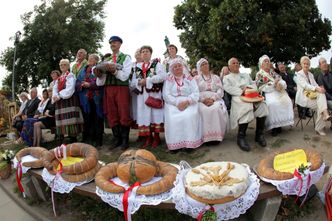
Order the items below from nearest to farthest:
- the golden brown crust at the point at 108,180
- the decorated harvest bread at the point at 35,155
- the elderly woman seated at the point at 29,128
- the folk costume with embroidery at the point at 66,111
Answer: the golden brown crust at the point at 108,180 → the decorated harvest bread at the point at 35,155 → the folk costume with embroidery at the point at 66,111 → the elderly woman seated at the point at 29,128

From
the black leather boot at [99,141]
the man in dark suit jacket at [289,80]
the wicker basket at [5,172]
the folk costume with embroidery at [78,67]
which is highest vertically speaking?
the folk costume with embroidery at [78,67]

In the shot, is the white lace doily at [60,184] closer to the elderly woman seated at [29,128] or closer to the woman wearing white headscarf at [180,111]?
the woman wearing white headscarf at [180,111]

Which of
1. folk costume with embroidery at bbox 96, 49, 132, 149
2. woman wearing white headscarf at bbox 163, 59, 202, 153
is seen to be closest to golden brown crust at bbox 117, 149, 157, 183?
woman wearing white headscarf at bbox 163, 59, 202, 153

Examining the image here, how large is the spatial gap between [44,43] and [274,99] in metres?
23.2

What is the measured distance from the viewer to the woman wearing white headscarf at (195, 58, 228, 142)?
5.98 metres

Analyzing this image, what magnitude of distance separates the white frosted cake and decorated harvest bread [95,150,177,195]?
248 millimetres

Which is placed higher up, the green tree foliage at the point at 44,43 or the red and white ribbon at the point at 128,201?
the green tree foliage at the point at 44,43

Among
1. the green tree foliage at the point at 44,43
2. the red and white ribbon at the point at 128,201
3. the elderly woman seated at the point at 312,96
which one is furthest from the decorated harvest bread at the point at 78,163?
the green tree foliage at the point at 44,43

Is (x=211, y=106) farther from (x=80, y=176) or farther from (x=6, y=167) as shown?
(x=6, y=167)

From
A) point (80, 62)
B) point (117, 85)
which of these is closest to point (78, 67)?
point (80, 62)

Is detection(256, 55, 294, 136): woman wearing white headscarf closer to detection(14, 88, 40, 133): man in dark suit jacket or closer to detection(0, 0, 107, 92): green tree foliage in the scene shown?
detection(14, 88, 40, 133): man in dark suit jacket

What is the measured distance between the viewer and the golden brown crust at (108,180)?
11.4ft

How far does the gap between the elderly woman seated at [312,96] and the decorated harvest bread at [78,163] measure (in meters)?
4.09

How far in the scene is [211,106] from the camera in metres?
6.04
